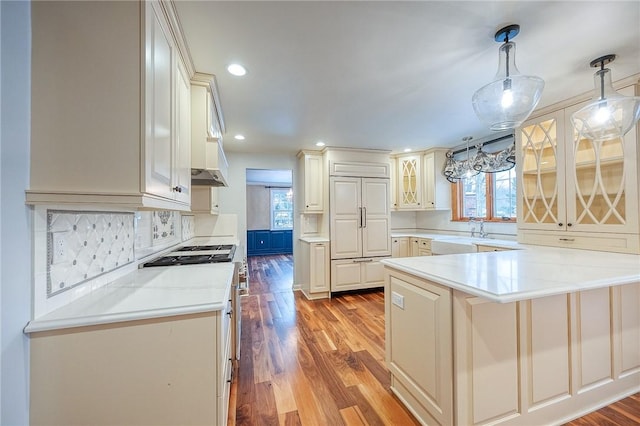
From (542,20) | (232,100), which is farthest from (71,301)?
(542,20)

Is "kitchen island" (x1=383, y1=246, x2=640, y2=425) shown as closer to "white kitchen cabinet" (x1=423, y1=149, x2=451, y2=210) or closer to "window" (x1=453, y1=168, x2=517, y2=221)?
"window" (x1=453, y1=168, x2=517, y2=221)

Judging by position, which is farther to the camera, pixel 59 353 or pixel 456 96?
pixel 456 96

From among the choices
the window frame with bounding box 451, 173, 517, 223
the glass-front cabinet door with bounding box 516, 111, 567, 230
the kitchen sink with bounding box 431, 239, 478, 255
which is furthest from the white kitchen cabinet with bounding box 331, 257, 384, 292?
the glass-front cabinet door with bounding box 516, 111, 567, 230

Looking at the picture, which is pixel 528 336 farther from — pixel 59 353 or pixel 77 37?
pixel 77 37

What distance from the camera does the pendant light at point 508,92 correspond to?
1.43m

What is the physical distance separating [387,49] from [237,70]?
107cm

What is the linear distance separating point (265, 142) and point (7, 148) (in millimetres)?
3029

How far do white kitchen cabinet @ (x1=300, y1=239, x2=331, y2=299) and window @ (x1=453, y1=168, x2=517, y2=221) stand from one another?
241 cm

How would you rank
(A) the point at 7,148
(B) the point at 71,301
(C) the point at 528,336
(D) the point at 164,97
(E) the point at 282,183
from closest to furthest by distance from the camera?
(A) the point at 7,148, (B) the point at 71,301, (D) the point at 164,97, (C) the point at 528,336, (E) the point at 282,183

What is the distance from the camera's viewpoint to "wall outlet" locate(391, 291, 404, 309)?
1635 mm

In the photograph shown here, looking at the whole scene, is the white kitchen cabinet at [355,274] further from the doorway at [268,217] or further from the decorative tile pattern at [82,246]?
the doorway at [268,217]

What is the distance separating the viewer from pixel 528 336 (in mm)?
1360

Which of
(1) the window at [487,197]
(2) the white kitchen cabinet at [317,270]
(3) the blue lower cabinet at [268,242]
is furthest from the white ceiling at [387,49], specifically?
(3) the blue lower cabinet at [268,242]

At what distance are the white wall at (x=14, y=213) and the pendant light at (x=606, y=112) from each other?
3020 millimetres
